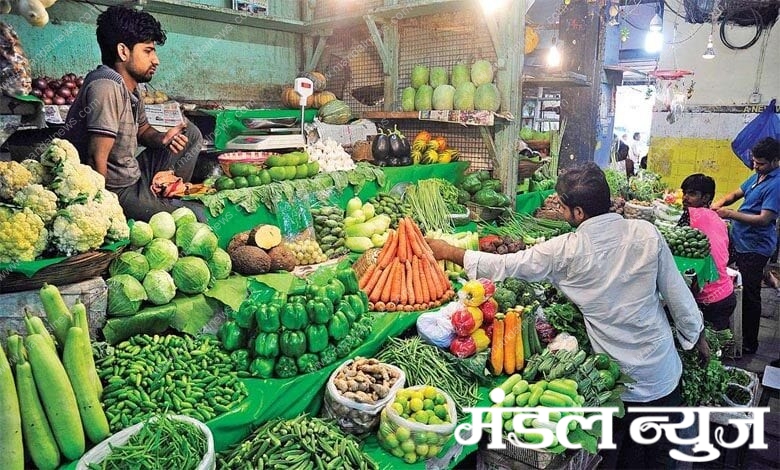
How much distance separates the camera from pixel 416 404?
98.1 inches

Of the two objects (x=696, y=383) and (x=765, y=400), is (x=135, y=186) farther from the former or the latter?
(x=765, y=400)

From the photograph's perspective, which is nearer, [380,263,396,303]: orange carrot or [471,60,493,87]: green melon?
[380,263,396,303]: orange carrot

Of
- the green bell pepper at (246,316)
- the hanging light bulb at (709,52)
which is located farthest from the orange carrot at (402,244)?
the hanging light bulb at (709,52)

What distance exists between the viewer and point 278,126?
15.8 feet

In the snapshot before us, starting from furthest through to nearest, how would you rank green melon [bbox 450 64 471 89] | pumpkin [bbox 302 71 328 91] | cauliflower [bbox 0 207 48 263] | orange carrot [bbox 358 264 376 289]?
1. pumpkin [bbox 302 71 328 91]
2. green melon [bbox 450 64 471 89]
3. orange carrot [bbox 358 264 376 289]
4. cauliflower [bbox 0 207 48 263]

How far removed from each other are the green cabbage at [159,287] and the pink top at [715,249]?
4.31 m

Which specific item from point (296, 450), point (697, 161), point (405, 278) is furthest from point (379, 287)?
point (697, 161)

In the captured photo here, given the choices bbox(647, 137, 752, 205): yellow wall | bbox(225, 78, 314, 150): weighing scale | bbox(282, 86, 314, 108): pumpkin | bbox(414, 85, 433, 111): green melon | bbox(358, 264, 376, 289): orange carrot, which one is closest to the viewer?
bbox(358, 264, 376, 289): orange carrot

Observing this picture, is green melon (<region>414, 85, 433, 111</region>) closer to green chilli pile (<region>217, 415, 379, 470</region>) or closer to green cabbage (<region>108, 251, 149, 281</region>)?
green cabbage (<region>108, 251, 149, 281</region>)

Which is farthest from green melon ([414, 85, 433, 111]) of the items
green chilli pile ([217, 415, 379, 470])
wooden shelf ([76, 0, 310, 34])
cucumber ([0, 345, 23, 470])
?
cucumber ([0, 345, 23, 470])

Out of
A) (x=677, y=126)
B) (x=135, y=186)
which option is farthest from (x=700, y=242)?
(x=677, y=126)

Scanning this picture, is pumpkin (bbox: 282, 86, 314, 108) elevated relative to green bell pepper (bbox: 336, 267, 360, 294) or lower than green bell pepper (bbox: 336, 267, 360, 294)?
elevated

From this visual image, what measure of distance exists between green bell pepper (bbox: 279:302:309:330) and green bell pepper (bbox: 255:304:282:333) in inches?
1.4

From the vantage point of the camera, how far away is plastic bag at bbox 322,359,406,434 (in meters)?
2.48
